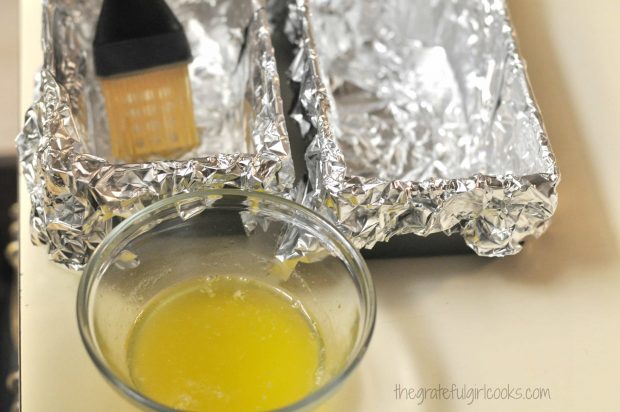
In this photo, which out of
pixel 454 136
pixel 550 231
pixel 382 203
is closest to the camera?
pixel 382 203

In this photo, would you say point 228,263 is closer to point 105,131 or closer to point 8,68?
point 105,131

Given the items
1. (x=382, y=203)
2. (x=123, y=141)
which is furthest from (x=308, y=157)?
(x=123, y=141)

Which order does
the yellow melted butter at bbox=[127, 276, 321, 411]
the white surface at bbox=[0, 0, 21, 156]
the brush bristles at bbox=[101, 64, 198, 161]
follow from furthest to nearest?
the white surface at bbox=[0, 0, 21, 156] < the brush bristles at bbox=[101, 64, 198, 161] < the yellow melted butter at bbox=[127, 276, 321, 411]

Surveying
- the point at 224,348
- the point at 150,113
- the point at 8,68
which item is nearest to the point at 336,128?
the point at 150,113

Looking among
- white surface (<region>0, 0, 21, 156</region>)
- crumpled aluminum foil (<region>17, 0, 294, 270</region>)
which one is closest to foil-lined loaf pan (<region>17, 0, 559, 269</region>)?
crumpled aluminum foil (<region>17, 0, 294, 270</region>)

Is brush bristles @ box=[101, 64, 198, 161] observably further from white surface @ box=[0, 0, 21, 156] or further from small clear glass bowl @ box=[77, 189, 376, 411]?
white surface @ box=[0, 0, 21, 156]

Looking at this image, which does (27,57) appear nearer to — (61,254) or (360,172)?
(61,254)

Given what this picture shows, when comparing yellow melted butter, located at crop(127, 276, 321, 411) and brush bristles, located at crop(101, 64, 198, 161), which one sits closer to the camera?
yellow melted butter, located at crop(127, 276, 321, 411)
